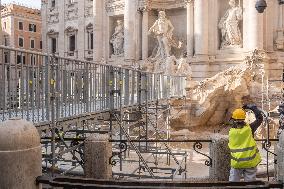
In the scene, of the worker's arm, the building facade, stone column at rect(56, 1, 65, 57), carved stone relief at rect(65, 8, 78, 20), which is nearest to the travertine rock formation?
the worker's arm

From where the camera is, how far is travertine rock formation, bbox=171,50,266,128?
824 inches

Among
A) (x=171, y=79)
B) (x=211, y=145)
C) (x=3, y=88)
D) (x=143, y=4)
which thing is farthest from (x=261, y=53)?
(x=3, y=88)

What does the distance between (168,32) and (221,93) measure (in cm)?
817

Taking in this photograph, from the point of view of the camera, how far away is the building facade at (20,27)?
155 ft

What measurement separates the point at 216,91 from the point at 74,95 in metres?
14.2

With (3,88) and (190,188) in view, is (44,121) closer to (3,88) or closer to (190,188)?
(3,88)

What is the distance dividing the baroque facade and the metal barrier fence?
49.2ft

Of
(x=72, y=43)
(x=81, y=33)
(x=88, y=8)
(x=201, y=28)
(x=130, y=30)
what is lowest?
(x=201, y=28)

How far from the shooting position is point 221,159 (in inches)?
323

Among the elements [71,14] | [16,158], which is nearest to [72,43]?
[71,14]

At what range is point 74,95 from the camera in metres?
8.13

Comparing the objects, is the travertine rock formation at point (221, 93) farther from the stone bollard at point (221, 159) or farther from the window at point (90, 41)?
the window at point (90, 41)

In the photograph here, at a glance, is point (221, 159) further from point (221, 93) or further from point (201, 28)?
point (201, 28)

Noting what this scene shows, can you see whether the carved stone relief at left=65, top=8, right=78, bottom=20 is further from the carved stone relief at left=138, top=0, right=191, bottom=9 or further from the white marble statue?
the white marble statue
